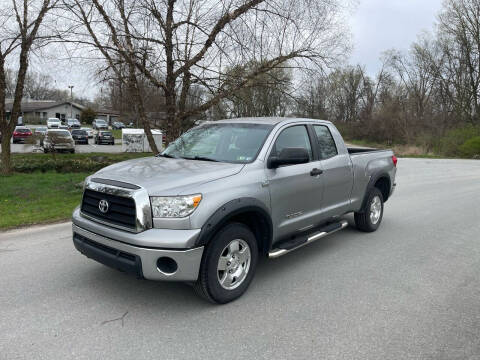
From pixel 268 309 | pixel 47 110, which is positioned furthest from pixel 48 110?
pixel 268 309

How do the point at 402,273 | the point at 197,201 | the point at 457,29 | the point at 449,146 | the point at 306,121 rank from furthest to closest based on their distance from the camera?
the point at 457,29
the point at 449,146
the point at 306,121
the point at 402,273
the point at 197,201

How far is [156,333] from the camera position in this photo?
3137mm

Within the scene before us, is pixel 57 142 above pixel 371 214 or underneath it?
above

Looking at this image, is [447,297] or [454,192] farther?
[454,192]

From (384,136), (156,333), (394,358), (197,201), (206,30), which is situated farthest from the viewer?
(384,136)

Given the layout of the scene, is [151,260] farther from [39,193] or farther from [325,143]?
[39,193]

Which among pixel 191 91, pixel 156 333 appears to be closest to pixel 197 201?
pixel 156 333

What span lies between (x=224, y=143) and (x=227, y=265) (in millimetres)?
1535

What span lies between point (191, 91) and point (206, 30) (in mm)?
1964

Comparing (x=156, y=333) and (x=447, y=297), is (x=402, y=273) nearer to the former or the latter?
(x=447, y=297)

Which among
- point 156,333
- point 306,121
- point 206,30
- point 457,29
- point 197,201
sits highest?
point 457,29

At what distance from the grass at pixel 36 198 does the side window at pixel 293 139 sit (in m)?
4.66

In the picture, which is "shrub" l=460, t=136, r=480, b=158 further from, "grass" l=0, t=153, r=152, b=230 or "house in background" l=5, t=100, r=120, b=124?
"house in background" l=5, t=100, r=120, b=124

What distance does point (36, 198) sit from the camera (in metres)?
9.09
